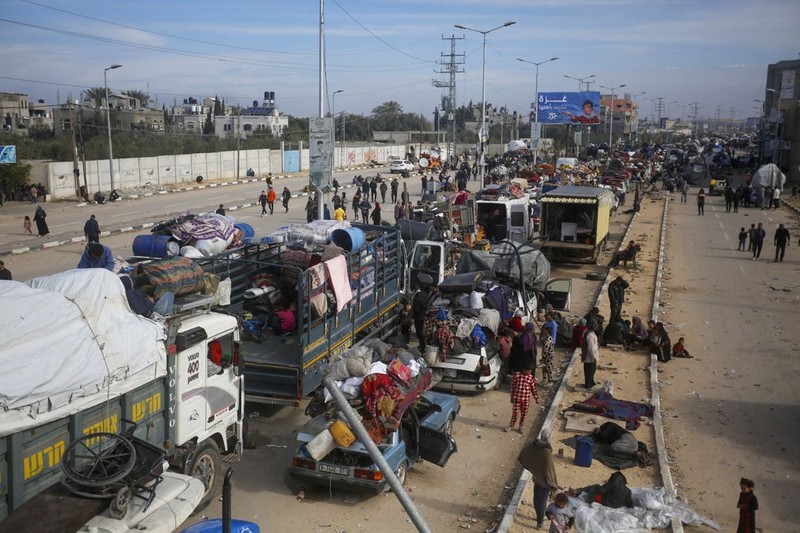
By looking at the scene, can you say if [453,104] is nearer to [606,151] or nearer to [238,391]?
[606,151]

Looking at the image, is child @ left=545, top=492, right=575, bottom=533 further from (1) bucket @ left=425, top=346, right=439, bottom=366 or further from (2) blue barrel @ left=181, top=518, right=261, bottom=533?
(1) bucket @ left=425, top=346, right=439, bottom=366

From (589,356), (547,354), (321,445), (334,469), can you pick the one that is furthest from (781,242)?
(321,445)

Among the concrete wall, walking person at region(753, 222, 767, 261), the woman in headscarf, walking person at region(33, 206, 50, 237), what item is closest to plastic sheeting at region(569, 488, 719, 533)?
the woman in headscarf

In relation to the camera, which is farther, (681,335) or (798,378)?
(681,335)

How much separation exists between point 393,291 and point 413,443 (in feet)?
19.0

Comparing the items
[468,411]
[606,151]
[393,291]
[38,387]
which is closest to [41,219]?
[393,291]

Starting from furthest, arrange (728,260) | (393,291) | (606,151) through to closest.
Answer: (606,151) → (728,260) → (393,291)

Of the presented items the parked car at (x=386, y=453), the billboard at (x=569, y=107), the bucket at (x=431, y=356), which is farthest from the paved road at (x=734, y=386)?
the billboard at (x=569, y=107)

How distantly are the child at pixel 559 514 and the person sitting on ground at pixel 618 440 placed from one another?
8.50ft

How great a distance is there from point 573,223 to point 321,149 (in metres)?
9.42

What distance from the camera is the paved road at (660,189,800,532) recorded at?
31.0 feet

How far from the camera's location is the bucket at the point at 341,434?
823 centimetres

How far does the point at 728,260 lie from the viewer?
86.7 feet

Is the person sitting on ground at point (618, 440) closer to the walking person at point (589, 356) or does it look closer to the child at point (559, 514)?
the walking person at point (589, 356)
